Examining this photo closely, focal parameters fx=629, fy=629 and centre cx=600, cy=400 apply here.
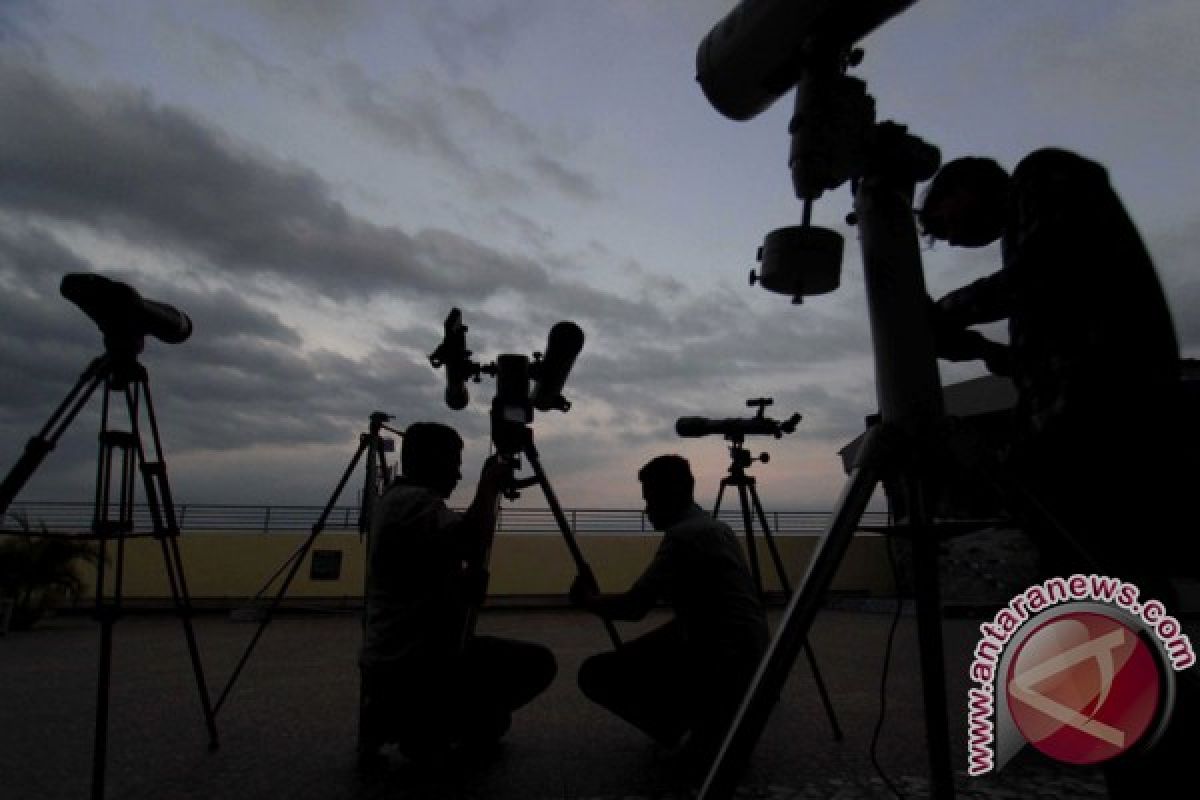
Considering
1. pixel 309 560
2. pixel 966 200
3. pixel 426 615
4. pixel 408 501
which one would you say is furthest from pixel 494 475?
pixel 309 560

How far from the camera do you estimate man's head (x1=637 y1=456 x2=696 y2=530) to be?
270 centimetres

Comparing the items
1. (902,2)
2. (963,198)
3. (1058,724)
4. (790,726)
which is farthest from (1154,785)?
(790,726)

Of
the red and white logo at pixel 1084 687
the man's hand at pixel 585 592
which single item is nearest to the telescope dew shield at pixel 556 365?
the man's hand at pixel 585 592

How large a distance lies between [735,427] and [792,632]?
2.23 m

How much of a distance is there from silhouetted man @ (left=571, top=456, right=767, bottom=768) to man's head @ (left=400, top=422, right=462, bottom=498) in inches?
27.9

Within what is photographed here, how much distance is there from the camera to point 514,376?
7.91 feet

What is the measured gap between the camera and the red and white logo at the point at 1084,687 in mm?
995

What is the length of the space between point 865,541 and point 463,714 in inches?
448

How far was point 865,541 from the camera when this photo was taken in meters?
12.2

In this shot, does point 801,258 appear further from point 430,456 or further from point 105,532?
point 105,532

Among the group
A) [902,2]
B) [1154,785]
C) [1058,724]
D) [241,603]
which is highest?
[902,2]

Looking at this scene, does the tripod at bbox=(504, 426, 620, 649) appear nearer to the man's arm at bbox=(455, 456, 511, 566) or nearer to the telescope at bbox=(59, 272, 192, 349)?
the man's arm at bbox=(455, 456, 511, 566)

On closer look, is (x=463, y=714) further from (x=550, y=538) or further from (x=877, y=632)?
(x=550, y=538)

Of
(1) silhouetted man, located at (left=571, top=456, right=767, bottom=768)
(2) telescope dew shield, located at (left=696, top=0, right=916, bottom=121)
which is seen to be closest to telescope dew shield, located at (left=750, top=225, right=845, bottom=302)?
(2) telescope dew shield, located at (left=696, top=0, right=916, bottom=121)
